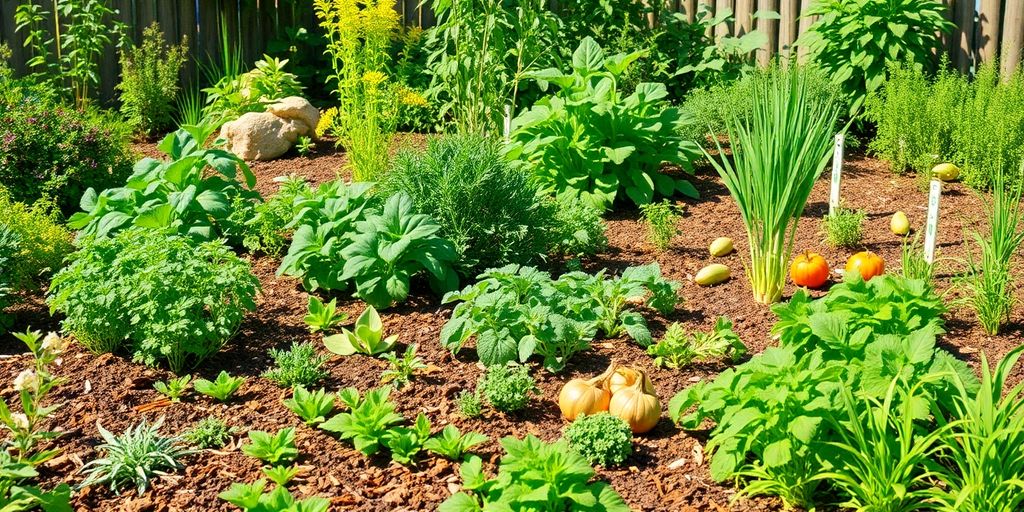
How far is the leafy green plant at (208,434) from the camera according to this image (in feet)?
12.8

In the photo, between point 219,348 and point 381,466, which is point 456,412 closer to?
point 381,466

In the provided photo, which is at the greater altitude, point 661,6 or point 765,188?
point 661,6

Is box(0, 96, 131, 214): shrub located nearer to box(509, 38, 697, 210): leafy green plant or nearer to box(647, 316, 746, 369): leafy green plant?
box(509, 38, 697, 210): leafy green plant

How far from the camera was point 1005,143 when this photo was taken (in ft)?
21.6

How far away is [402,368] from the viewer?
446 centimetres

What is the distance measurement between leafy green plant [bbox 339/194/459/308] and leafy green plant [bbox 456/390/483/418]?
0.99 m

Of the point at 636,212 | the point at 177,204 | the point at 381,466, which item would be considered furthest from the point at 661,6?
the point at 381,466

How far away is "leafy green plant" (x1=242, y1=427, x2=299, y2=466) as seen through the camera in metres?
3.74

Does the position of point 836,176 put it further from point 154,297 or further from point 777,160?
point 154,297

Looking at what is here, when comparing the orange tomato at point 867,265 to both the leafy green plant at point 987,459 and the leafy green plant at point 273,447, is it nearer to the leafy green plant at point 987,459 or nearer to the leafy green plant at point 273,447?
the leafy green plant at point 987,459

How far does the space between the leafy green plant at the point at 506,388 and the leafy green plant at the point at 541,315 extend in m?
0.16

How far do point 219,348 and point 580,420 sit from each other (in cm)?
176

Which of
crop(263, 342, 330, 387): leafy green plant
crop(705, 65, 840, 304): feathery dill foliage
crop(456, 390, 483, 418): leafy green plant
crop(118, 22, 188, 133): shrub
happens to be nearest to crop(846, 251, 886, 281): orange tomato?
crop(705, 65, 840, 304): feathery dill foliage

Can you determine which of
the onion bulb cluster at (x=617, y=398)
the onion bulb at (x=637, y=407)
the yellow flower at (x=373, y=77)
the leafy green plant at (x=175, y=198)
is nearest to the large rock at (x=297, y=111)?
the yellow flower at (x=373, y=77)
